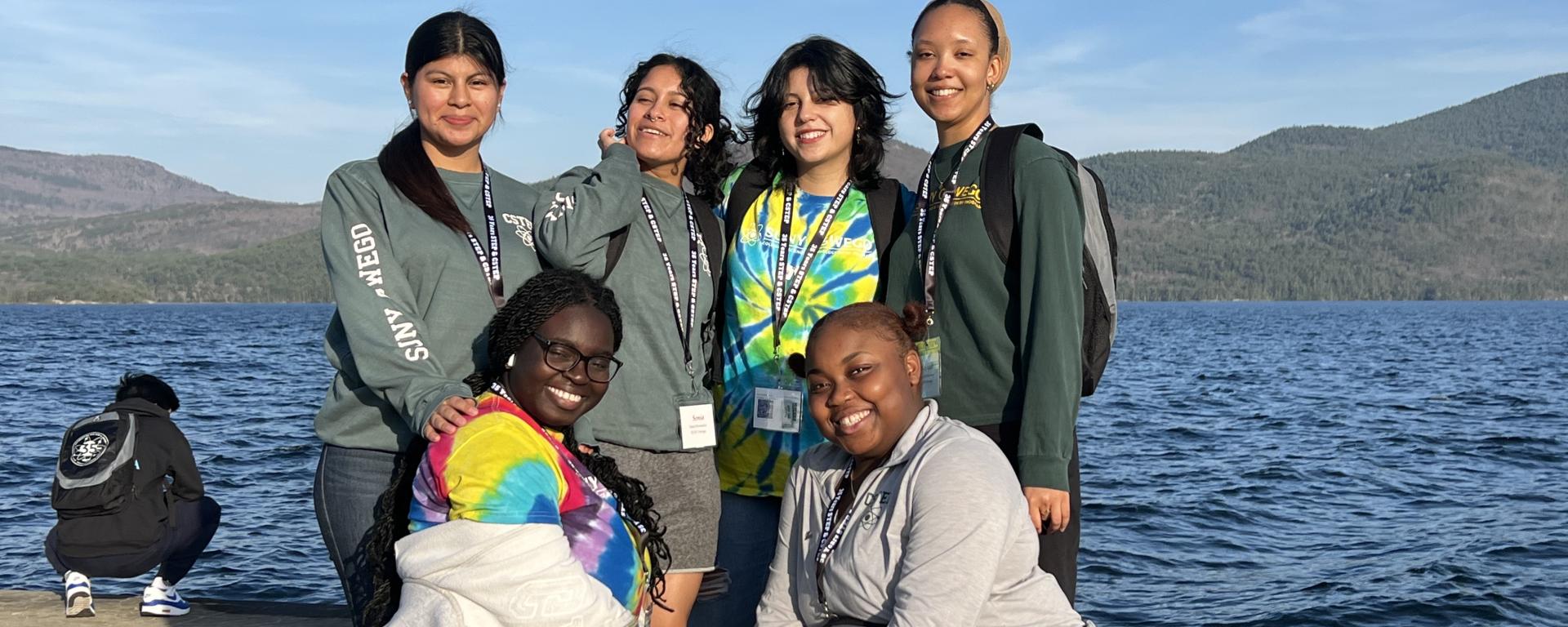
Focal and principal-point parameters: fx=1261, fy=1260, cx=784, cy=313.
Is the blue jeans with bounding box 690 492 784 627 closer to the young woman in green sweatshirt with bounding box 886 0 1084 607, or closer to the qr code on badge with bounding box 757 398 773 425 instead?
the qr code on badge with bounding box 757 398 773 425

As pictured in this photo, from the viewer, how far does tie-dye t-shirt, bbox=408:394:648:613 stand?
121 inches

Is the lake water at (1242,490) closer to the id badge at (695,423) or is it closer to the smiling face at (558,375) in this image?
the id badge at (695,423)

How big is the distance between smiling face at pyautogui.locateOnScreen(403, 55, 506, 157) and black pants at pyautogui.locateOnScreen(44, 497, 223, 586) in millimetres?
5281

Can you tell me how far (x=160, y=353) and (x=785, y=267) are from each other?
6861 centimetres

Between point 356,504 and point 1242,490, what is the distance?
2088 centimetres

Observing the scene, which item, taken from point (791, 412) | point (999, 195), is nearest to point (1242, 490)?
point (791, 412)

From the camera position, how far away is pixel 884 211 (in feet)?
15.4

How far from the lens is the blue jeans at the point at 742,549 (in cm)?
463

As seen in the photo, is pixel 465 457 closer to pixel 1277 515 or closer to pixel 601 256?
pixel 601 256

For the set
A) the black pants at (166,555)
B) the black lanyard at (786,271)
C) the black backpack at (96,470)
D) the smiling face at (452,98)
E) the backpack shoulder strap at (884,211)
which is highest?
the smiling face at (452,98)

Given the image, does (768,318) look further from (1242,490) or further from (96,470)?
(1242,490)

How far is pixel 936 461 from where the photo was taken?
352 centimetres

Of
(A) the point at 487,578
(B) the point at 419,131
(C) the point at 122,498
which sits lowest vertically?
(C) the point at 122,498

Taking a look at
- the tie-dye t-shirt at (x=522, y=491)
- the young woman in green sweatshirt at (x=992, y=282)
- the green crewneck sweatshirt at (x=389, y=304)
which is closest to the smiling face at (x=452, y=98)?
the green crewneck sweatshirt at (x=389, y=304)
